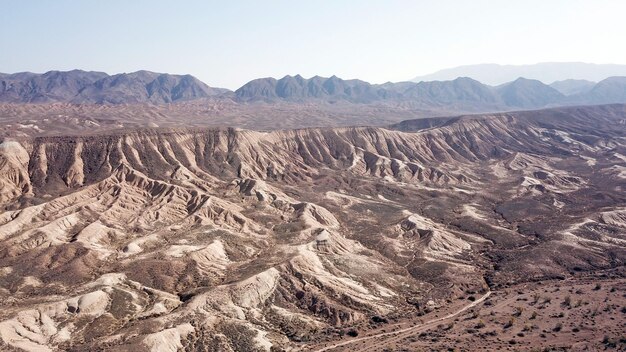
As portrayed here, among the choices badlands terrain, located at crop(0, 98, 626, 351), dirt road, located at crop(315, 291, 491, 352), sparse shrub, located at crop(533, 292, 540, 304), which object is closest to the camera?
dirt road, located at crop(315, 291, 491, 352)

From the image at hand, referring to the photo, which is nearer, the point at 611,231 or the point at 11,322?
the point at 11,322

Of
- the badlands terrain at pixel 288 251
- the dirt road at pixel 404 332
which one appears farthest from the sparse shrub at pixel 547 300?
the dirt road at pixel 404 332

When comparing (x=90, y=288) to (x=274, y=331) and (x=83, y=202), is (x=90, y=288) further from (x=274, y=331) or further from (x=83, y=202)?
(x=83, y=202)

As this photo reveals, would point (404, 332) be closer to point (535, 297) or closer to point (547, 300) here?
point (535, 297)

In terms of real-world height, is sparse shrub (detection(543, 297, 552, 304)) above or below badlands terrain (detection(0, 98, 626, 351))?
below

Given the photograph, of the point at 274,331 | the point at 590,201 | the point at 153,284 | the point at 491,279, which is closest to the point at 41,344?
the point at 153,284

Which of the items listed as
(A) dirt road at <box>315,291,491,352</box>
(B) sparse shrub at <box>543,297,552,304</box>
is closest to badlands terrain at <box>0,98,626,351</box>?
(A) dirt road at <box>315,291,491,352</box>

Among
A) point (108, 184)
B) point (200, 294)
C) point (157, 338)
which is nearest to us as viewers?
point (157, 338)

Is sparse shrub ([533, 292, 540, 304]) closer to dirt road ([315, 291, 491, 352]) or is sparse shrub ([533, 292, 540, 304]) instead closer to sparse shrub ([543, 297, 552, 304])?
sparse shrub ([543, 297, 552, 304])

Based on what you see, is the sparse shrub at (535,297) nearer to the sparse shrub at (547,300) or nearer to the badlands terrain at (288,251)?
the badlands terrain at (288,251)
